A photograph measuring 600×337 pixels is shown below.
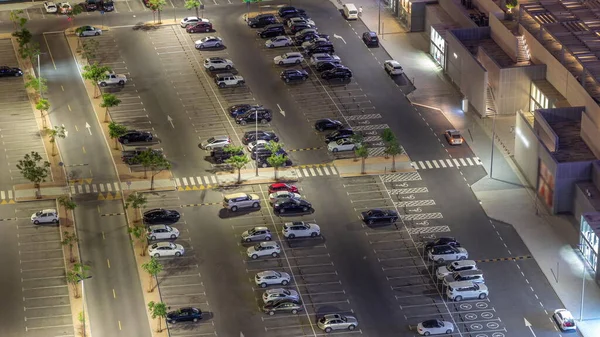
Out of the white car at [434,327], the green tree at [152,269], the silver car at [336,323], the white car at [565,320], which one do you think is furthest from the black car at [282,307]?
the white car at [565,320]

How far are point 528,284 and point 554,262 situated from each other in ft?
23.5

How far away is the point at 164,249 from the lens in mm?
198500

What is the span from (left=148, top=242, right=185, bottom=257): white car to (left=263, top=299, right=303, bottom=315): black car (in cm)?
1859

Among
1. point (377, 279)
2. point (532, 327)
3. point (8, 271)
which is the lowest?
point (532, 327)

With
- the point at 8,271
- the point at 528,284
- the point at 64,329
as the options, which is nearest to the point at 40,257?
the point at 8,271

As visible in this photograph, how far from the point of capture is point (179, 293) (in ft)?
627

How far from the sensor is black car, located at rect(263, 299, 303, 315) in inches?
7323

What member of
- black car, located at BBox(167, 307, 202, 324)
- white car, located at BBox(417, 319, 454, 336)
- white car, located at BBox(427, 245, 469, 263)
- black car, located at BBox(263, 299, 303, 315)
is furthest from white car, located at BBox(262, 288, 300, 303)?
white car, located at BBox(427, 245, 469, 263)

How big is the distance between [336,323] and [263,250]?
66.4 ft

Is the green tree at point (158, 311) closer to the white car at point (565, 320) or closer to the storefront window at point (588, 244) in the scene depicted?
the white car at point (565, 320)

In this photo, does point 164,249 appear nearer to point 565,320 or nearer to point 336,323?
point 336,323

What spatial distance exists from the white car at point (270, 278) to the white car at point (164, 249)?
13157 millimetres

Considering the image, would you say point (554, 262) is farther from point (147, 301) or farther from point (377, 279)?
point (147, 301)

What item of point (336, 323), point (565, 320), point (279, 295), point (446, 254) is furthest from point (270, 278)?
point (565, 320)
